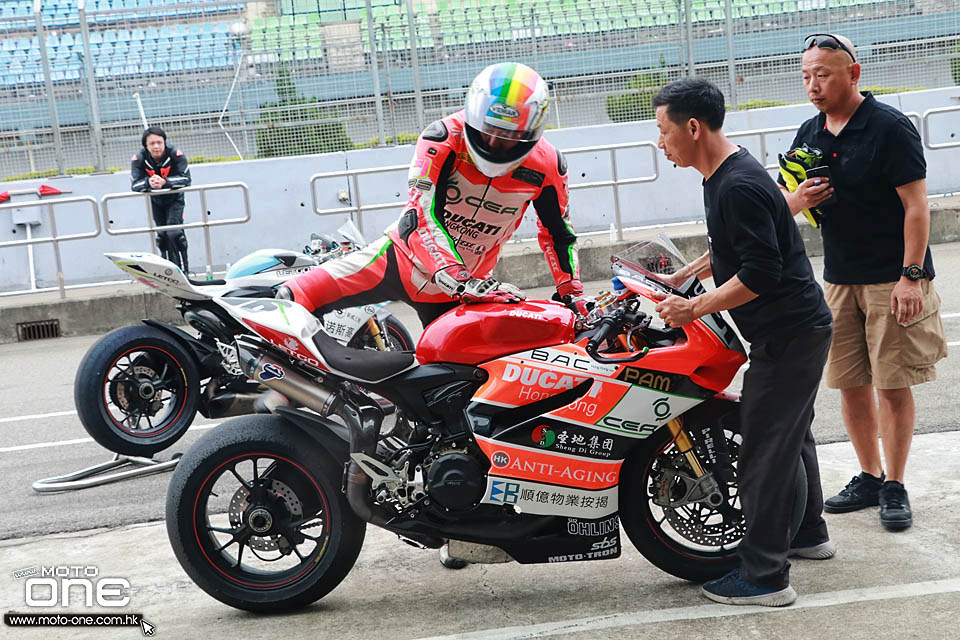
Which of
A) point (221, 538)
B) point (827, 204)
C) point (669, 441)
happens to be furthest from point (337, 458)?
point (827, 204)

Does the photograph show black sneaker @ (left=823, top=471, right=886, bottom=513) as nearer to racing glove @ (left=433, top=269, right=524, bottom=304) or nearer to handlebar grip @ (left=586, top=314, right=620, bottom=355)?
handlebar grip @ (left=586, top=314, right=620, bottom=355)

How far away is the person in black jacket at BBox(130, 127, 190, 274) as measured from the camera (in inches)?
505

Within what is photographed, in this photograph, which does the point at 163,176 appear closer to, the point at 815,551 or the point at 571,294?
the point at 571,294

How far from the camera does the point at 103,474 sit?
639 cm

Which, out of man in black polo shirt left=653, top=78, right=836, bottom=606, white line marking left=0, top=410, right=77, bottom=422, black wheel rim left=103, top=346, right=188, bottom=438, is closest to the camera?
man in black polo shirt left=653, top=78, right=836, bottom=606

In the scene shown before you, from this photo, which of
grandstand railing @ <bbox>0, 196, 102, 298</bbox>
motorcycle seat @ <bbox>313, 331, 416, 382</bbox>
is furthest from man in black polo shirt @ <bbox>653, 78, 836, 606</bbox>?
grandstand railing @ <bbox>0, 196, 102, 298</bbox>

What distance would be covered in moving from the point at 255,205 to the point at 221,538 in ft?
35.0

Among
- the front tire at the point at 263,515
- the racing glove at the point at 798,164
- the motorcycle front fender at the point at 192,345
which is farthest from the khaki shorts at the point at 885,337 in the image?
the motorcycle front fender at the point at 192,345

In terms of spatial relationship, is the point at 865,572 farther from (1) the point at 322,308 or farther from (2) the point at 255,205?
(2) the point at 255,205

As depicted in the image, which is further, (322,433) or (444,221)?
(444,221)

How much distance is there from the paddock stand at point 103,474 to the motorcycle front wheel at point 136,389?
0.09m

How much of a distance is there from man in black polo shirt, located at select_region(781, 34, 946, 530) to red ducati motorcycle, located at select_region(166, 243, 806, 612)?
953mm

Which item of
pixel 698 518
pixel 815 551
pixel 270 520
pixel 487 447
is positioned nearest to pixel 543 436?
pixel 487 447

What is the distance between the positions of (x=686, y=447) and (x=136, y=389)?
3.57 meters
